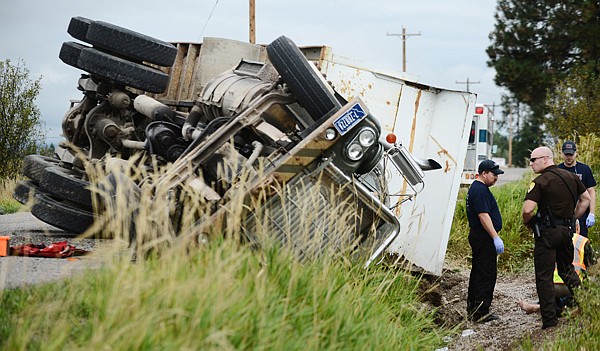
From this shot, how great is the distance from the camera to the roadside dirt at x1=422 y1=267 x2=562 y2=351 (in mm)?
7305

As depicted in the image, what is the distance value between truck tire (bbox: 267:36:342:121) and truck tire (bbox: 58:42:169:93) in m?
2.08

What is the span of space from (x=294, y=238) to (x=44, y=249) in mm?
2308

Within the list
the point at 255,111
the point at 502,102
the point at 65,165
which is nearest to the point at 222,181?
the point at 255,111

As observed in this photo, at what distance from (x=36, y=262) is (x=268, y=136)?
2.03m

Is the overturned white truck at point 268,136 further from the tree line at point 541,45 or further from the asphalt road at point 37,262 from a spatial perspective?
the tree line at point 541,45

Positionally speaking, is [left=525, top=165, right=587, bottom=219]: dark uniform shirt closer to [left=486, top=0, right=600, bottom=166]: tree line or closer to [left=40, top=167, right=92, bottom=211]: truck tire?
[left=40, top=167, right=92, bottom=211]: truck tire

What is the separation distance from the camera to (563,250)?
307 inches

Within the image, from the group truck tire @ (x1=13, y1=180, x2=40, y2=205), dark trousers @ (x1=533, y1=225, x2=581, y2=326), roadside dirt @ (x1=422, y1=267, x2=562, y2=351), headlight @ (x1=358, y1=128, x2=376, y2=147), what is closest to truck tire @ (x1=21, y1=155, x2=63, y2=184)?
truck tire @ (x1=13, y1=180, x2=40, y2=205)

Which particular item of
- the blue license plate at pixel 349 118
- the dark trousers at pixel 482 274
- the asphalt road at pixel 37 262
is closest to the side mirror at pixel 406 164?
the blue license plate at pixel 349 118

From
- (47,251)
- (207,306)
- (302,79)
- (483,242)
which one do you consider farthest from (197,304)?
(483,242)

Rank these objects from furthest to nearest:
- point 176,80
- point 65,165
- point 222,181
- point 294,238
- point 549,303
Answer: point 176,80 → point 65,165 → point 549,303 → point 222,181 → point 294,238

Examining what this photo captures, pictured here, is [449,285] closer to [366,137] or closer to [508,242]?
[508,242]

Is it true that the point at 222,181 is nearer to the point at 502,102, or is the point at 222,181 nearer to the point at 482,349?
the point at 482,349

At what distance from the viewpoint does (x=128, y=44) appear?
8555 mm
